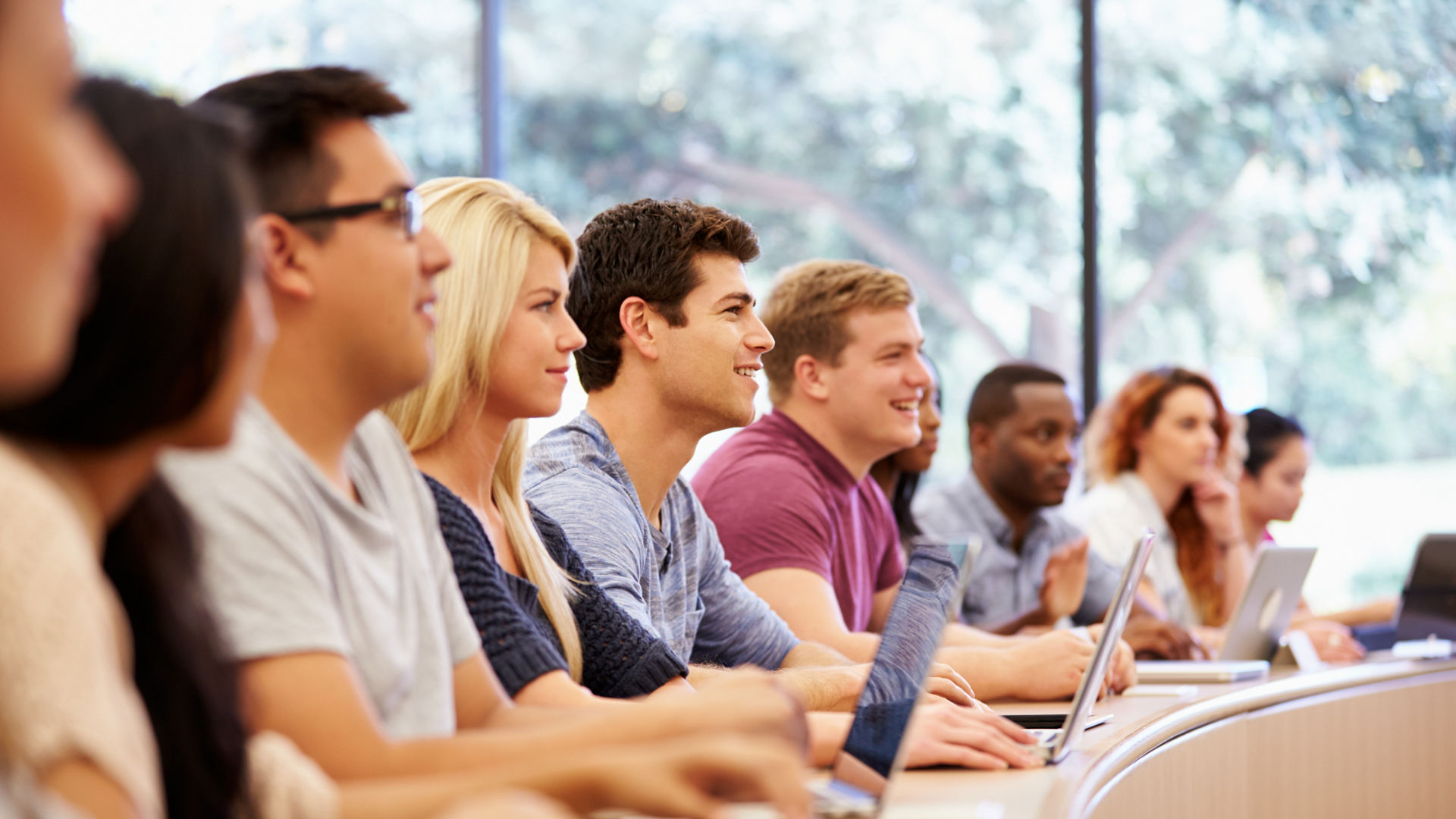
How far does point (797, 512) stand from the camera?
274 centimetres

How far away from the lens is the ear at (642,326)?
231cm

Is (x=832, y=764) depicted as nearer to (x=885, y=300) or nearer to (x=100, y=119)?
(x=100, y=119)

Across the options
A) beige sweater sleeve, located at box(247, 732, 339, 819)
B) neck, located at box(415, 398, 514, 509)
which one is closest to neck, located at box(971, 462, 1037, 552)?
neck, located at box(415, 398, 514, 509)

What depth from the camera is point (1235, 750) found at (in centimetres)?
241

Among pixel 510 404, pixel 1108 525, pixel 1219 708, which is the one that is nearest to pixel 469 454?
pixel 510 404

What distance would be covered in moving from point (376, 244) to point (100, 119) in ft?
1.22

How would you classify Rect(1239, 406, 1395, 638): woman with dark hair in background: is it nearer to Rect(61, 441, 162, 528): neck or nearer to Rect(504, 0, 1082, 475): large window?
Rect(504, 0, 1082, 475): large window

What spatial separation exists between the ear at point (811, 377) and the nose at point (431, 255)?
1.79m

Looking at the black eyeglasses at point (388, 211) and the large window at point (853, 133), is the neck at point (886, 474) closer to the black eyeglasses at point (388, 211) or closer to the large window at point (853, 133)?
the large window at point (853, 133)

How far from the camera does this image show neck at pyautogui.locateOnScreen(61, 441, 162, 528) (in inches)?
32.6

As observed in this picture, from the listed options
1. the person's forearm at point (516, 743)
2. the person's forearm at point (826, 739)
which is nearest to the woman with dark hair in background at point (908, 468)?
the person's forearm at point (826, 739)

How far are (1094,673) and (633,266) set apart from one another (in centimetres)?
101

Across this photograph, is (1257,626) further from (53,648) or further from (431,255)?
(53,648)

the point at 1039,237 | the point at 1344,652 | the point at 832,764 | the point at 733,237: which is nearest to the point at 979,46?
the point at 1039,237
